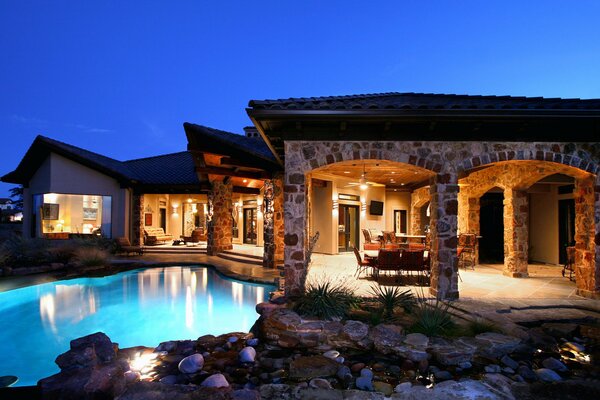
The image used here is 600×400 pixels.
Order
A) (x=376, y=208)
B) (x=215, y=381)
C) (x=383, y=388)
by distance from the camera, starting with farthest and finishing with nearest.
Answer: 1. (x=376, y=208)
2. (x=215, y=381)
3. (x=383, y=388)

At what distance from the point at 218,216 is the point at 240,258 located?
238 centimetres

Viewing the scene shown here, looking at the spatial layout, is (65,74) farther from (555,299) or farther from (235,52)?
(555,299)

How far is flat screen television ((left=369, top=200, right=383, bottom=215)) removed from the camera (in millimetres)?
16688

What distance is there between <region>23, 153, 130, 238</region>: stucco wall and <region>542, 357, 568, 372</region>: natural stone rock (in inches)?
647

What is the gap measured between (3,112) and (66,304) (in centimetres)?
16752

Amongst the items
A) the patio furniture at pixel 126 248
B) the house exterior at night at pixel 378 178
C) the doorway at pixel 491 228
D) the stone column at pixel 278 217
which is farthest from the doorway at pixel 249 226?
the doorway at pixel 491 228

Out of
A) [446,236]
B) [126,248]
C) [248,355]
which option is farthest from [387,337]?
[126,248]

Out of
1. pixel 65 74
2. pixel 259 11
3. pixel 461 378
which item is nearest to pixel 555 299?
pixel 461 378

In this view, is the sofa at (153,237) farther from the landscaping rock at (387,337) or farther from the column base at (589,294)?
the column base at (589,294)

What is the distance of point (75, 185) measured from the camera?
1547 cm

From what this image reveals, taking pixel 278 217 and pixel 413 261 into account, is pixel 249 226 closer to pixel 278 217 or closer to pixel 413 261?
pixel 278 217

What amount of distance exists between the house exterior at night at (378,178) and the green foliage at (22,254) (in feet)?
12.2

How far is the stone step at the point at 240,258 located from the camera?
41.5 ft

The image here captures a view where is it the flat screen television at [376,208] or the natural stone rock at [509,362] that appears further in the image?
the flat screen television at [376,208]
